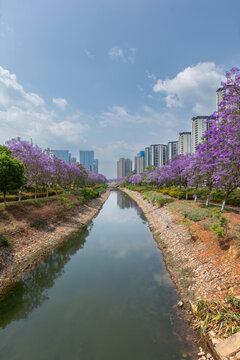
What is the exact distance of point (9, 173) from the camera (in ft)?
52.5

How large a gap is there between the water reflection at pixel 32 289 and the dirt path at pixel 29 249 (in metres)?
0.59

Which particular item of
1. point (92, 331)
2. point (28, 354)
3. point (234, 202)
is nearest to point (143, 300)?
point (92, 331)

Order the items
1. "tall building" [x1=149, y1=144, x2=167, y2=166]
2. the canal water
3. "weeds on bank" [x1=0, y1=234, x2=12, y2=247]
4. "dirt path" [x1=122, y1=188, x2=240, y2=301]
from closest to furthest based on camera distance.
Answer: the canal water < "dirt path" [x1=122, y1=188, x2=240, y2=301] < "weeds on bank" [x1=0, y1=234, x2=12, y2=247] < "tall building" [x1=149, y1=144, x2=167, y2=166]

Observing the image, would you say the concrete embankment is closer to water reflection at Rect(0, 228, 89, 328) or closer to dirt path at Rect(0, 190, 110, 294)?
water reflection at Rect(0, 228, 89, 328)

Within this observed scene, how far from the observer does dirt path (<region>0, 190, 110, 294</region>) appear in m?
10.3

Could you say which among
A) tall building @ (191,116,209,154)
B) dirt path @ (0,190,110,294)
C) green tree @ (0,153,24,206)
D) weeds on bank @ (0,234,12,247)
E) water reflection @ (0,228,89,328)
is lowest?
water reflection @ (0,228,89,328)

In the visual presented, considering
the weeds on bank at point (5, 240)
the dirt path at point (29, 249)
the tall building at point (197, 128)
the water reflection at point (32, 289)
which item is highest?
the tall building at point (197, 128)

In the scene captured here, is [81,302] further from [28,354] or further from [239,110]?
[239,110]

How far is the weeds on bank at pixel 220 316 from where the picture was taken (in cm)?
559

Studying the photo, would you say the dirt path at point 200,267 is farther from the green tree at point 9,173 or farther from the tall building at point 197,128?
the tall building at point 197,128

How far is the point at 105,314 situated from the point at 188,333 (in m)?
3.49

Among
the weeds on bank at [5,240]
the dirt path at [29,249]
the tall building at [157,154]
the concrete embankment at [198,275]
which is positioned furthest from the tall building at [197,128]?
the weeds on bank at [5,240]

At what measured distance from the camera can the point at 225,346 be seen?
5117 mm

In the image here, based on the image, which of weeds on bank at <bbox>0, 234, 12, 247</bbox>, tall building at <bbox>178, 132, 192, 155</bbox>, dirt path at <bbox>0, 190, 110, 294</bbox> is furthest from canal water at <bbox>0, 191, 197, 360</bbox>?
tall building at <bbox>178, 132, 192, 155</bbox>
